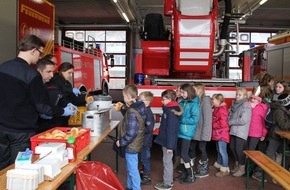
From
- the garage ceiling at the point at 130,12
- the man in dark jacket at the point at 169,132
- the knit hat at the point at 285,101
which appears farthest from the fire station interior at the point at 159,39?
the knit hat at the point at 285,101

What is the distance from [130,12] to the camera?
14930mm

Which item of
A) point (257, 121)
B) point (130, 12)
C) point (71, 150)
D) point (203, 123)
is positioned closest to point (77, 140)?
point (71, 150)

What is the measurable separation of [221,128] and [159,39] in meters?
2.66

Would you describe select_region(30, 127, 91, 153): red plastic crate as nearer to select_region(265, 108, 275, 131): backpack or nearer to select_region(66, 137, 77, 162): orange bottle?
select_region(66, 137, 77, 162): orange bottle

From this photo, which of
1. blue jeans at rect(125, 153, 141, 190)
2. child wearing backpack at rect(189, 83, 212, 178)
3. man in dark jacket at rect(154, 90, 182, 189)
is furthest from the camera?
child wearing backpack at rect(189, 83, 212, 178)

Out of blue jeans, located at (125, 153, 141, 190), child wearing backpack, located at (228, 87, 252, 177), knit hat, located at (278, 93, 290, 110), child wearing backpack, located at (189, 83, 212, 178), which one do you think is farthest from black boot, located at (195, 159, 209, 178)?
knit hat, located at (278, 93, 290, 110)

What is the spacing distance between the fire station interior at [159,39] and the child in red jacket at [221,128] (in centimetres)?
20

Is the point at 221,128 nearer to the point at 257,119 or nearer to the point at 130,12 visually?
the point at 257,119

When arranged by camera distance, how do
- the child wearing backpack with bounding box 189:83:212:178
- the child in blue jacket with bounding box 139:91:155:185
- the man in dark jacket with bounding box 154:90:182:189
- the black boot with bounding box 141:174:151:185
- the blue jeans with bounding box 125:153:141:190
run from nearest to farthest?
the blue jeans with bounding box 125:153:141:190 < the man in dark jacket with bounding box 154:90:182:189 < the child in blue jacket with bounding box 139:91:155:185 < the black boot with bounding box 141:174:151:185 < the child wearing backpack with bounding box 189:83:212:178

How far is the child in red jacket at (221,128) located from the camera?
5004 millimetres

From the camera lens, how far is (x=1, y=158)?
3.09 meters

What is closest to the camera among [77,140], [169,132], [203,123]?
[77,140]

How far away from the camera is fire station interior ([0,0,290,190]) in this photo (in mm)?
5789

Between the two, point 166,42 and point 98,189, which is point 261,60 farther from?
point 98,189
